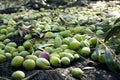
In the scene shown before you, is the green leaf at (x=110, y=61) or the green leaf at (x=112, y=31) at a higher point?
the green leaf at (x=112, y=31)

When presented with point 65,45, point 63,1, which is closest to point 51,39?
point 65,45

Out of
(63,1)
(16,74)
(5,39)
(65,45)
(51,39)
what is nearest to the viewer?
(16,74)

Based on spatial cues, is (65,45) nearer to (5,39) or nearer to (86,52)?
(86,52)

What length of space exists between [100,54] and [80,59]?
19 cm

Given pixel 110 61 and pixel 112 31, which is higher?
pixel 112 31

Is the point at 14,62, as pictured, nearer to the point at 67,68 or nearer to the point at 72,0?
→ the point at 67,68

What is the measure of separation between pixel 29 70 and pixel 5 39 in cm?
107

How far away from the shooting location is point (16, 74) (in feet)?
7.43

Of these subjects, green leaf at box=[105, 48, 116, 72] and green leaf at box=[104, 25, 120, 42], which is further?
green leaf at box=[104, 25, 120, 42]

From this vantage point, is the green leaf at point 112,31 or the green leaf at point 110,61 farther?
the green leaf at point 112,31

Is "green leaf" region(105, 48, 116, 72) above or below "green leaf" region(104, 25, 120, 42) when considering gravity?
below

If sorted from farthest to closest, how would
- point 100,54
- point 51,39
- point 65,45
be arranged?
1. point 51,39
2. point 65,45
3. point 100,54

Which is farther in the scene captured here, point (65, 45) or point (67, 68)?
point (65, 45)

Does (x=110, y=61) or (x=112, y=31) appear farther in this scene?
(x=112, y=31)
